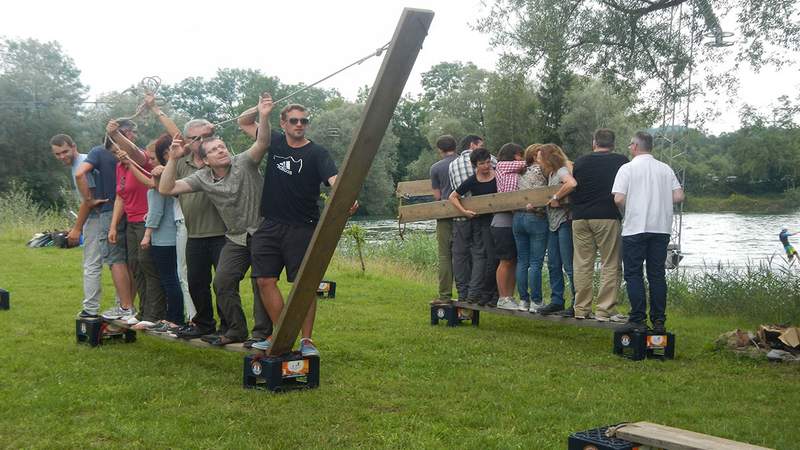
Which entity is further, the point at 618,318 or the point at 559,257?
the point at 559,257

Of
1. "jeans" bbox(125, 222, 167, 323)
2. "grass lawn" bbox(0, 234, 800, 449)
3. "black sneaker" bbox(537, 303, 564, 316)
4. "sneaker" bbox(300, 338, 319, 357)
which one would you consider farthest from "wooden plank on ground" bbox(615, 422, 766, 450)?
"jeans" bbox(125, 222, 167, 323)

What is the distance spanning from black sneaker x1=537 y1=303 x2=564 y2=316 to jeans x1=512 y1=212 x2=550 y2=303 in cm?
38

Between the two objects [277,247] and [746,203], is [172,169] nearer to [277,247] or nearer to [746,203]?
[277,247]

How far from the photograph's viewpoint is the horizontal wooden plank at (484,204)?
8.51 meters

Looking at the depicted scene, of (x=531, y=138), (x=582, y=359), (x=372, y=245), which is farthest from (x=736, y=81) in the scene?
(x=531, y=138)

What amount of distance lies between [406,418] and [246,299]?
21.5 ft

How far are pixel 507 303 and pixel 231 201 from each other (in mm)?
3691

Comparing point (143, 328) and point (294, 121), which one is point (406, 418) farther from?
point (143, 328)

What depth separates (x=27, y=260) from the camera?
53.9ft

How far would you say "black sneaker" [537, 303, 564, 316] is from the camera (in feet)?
28.0

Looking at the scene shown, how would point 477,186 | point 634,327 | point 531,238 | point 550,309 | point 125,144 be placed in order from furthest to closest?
point 477,186 < point 531,238 < point 550,309 < point 125,144 < point 634,327

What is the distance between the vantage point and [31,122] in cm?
4378

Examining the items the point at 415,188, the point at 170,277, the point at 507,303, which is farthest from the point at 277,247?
the point at 415,188

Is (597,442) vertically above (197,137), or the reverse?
(197,137)
